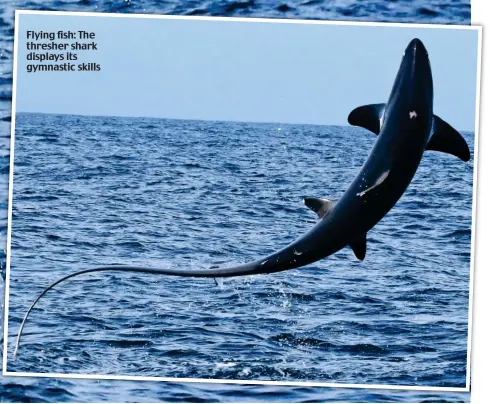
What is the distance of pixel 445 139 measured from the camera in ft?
40.7

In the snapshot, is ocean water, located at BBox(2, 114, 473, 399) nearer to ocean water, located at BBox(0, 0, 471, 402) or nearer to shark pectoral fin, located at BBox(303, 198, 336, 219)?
ocean water, located at BBox(0, 0, 471, 402)

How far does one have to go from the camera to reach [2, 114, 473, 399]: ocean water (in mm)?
15359

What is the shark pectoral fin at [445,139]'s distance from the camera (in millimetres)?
12281

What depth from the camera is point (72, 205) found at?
1584cm

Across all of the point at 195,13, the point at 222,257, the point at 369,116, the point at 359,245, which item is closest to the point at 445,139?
the point at 369,116

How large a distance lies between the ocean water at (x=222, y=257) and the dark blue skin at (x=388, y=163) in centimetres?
322

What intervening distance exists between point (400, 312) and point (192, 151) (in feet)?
14.7

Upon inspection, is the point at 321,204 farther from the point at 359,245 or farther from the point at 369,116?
the point at 369,116

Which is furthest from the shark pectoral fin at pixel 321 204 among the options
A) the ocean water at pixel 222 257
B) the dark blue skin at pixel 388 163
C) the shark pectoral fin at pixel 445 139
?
the ocean water at pixel 222 257

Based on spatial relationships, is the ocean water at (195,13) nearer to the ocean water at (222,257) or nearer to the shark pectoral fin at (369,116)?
the ocean water at (222,257)

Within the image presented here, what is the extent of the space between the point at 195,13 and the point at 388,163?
→ 558cm

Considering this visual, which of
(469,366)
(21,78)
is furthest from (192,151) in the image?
(469,366)

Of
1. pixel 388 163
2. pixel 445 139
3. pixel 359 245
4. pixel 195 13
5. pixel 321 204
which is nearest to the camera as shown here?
pixel 388 163

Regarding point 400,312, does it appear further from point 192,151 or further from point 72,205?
point 72,205
